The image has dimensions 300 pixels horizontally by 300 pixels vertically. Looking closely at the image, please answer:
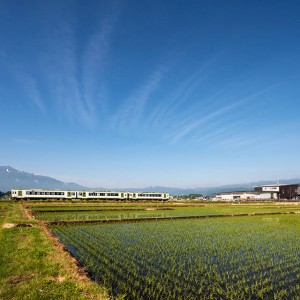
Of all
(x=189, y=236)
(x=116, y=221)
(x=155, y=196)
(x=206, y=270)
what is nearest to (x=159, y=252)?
(x=206, y=270)

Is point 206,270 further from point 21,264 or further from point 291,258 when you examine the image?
point 21,264

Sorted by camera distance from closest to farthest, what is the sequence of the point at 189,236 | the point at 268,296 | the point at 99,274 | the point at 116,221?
the point at 268,296 < the point at 99,274 < the point at 189,236 < the point at 116,221

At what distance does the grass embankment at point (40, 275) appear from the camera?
8.05m

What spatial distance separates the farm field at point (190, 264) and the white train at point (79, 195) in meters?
46.0

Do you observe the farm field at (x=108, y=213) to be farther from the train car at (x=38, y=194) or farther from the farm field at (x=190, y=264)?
the train car at (x=38, y=194)

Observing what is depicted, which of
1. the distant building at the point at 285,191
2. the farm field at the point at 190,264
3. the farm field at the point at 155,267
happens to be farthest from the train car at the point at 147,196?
the distant building at the point at 285,191

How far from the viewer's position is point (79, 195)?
226ft

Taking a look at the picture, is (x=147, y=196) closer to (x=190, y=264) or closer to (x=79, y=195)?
(x=79, y=195)

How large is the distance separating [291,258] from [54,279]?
40.6ft

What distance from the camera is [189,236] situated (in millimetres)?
20375

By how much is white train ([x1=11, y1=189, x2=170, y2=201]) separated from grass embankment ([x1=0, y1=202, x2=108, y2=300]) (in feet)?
166

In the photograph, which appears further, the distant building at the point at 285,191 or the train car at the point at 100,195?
the distant building at the point at 285,191

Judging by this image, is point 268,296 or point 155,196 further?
point 155,196

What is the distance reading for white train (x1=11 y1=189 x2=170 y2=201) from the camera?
60.4 metres
